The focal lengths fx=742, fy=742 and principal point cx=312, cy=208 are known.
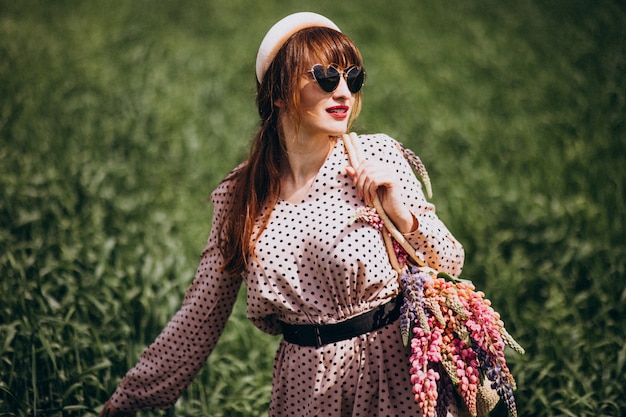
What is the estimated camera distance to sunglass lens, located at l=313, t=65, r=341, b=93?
2.45 meters

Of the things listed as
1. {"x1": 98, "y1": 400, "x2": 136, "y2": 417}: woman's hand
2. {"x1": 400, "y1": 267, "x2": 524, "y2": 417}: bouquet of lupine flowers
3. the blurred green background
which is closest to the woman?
{"x1": 400, "y1": 267, "x2": 524, "y2": 417}: bouquet of lupine flowers

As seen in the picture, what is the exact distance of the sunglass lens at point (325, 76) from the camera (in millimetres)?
2451

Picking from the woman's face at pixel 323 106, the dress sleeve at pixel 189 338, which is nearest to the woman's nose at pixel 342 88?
the woman's face at pixel 323 106

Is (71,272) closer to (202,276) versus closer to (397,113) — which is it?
(202,276)

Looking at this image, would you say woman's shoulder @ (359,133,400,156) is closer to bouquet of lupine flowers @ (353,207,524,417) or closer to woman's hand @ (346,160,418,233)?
woman's hand @ (346,160,418,233)

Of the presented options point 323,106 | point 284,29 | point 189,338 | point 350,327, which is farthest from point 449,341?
point 284,29

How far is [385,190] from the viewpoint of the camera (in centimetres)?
242

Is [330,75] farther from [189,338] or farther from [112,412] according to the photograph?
[112,412]

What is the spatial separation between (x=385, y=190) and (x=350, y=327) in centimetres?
47

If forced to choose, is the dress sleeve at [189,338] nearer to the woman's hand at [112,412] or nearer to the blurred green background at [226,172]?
the woman's hand at [112,412]

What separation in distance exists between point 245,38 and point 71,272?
8.96 meters

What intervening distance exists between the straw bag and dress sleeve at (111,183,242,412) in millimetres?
679

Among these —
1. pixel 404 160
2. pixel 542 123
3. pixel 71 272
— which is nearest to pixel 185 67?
pixel 542 123

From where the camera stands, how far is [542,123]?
791 centimetres
